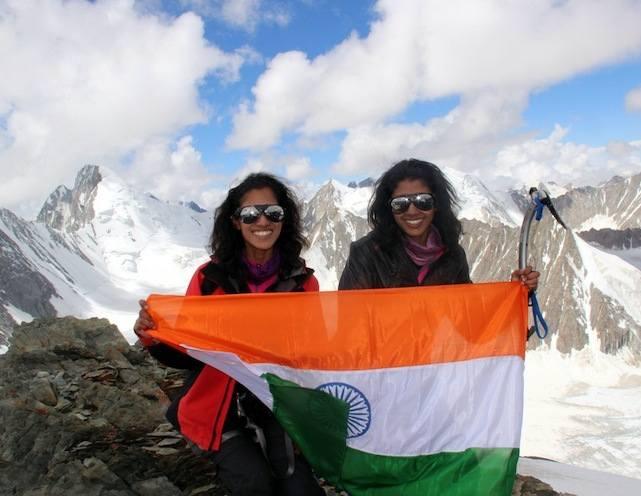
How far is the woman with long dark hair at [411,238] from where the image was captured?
762 cm

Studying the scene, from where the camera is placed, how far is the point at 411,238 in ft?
25.7

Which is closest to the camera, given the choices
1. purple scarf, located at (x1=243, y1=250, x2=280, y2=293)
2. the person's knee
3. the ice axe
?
the person's knee

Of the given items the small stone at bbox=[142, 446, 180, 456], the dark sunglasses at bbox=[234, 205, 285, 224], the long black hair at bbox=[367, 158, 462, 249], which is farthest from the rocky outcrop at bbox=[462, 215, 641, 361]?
the dark sunglasses at bbox=[234, 205, 285, 224]

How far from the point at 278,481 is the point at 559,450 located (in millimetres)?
107317

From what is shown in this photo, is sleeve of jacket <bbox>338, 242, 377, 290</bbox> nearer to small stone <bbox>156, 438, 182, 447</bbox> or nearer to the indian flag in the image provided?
the indian flag

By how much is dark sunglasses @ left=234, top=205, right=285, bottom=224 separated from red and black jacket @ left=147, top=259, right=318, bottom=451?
2.38ft

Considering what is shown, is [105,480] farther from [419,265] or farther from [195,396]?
[419,265]

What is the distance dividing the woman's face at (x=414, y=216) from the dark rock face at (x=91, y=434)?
4286 mm

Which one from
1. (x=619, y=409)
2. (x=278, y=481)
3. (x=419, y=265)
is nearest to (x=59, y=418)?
(x=278, y=481)

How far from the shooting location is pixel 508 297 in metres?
7.34

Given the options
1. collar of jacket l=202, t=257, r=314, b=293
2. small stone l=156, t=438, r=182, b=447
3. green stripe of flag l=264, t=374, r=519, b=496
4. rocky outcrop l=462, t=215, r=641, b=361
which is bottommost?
small stone l=156, t=438, r=182, b=447

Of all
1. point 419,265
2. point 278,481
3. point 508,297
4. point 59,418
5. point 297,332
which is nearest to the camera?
point 278,481

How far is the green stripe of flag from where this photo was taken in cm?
651

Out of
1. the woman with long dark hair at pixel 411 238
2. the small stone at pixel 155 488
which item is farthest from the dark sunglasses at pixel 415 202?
the small stone at pixel 155 488
